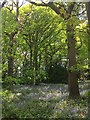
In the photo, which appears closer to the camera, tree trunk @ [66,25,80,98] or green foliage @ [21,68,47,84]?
tree trunk @ [66,25,80,98]

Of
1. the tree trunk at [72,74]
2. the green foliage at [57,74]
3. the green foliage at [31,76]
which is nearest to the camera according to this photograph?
the tree trunk at [72,74]

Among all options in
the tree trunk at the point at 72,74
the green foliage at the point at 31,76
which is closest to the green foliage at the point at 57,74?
the green foliage at the point at 31,76

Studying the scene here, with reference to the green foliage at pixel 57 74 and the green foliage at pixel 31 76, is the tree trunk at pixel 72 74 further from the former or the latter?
the green foliage at pixel 57 74

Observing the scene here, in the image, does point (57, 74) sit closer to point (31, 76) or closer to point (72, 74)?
point (31, 76)

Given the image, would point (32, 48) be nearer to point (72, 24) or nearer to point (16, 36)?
point (16, 36)

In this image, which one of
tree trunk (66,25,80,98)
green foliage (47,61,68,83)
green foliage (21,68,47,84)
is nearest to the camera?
tree trunk (66,25,80,98)

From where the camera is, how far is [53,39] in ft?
113

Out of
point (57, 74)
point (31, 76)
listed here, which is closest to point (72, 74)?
point (31, 76)

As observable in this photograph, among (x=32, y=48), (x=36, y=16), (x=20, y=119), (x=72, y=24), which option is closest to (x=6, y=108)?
(x=20, y=119)

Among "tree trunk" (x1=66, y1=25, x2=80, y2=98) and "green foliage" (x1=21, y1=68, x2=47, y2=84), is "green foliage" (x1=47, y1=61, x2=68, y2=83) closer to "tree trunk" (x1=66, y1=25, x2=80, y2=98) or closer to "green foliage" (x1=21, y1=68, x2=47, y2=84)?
"green foliage" (x1=21, y1=68, x2=47, y2=84)

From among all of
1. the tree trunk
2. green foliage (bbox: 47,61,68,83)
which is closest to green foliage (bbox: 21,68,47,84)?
green foliage (bbox: 47,61,68,83)

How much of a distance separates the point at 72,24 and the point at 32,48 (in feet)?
76.4

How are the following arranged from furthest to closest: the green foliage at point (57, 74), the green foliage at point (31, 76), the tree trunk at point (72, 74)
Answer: the green foliage at point (57, 74), the green foliage at point (31, 76), the tree trunk at point (72, 74)

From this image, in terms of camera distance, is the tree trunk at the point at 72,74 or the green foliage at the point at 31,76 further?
the green foliage at the point at 31,76
